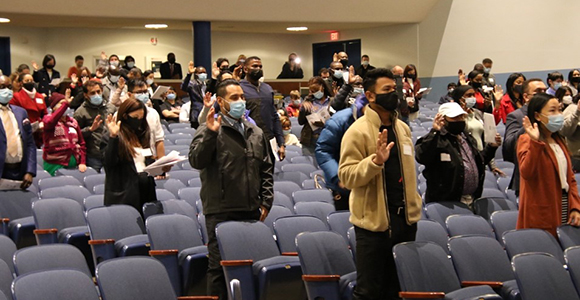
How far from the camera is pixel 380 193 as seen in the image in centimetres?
432

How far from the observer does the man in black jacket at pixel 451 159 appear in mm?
5918

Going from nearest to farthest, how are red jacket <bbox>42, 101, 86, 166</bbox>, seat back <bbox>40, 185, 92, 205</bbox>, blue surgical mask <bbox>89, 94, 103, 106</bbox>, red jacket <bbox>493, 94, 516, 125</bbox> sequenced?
seat back <bbox>40, 185, 92, 205</bbox> → red jacket <bbox>42, 101, 86, 166</bbox> → blue surgical mask <bbox>89, 94, 103, 106</bbox> → red jacket <bbox>493, 94, 516, 125</bbox>

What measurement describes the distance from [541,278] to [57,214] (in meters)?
3.77

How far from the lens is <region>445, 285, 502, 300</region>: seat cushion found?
4.24 metres

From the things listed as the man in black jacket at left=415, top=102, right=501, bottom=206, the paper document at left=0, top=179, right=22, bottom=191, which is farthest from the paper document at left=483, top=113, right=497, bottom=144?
the paper document at left=0, top=179, right=22, bottom=191

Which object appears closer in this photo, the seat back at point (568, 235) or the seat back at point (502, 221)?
the seat back at point (568, 235)

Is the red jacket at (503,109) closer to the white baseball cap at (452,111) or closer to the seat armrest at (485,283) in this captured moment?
the white baseball cap at (452,111)

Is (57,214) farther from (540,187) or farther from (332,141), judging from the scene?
(540,187)

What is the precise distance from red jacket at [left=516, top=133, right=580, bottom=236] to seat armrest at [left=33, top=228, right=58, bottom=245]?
138 inches

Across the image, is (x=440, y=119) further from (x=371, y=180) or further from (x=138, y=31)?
(x=138, y=31)

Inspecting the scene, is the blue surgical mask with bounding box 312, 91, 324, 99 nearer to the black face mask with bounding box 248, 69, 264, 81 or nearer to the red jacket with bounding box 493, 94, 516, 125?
the black face mask with bounding box 248, 69, 264, 81

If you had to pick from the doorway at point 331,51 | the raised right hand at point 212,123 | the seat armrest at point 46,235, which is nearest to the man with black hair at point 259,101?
the seat armrest at point 46,235

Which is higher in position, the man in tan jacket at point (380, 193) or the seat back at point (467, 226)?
the man in tan jacket at point (380, 193)

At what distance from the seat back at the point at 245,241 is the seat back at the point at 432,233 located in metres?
1.00
